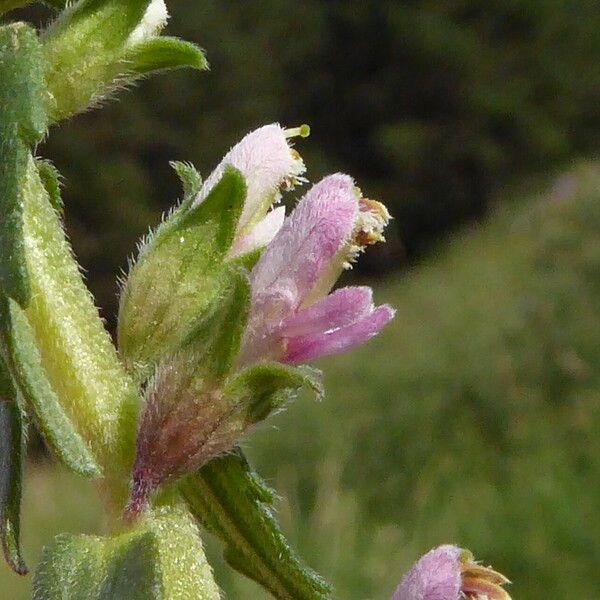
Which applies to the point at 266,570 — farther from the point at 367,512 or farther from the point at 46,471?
the point at 46,471

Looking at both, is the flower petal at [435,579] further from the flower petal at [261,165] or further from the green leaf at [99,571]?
the flower petal at [261,165]

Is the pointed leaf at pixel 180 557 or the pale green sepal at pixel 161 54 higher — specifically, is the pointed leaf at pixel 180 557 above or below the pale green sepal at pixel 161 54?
below

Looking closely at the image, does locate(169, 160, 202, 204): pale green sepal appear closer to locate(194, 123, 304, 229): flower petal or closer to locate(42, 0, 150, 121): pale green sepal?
locate(194, 123, 304, 229): flower petal

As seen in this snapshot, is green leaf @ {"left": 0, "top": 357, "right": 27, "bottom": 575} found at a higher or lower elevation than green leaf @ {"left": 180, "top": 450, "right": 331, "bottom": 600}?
higher

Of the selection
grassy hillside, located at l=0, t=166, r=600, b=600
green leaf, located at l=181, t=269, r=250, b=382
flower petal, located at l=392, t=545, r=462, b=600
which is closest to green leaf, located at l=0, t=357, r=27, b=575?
green leaf, located at l=181, t=269, r=250, b=382

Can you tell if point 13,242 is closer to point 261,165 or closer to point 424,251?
point 261,165

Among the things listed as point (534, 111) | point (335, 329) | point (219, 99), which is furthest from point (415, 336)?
point (534, 111)

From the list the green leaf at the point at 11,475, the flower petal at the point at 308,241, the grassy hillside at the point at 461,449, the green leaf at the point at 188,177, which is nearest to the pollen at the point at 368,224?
the flower petal at the point at 308,241

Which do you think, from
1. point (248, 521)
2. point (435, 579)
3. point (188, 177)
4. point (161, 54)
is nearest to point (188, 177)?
point (188, 177)

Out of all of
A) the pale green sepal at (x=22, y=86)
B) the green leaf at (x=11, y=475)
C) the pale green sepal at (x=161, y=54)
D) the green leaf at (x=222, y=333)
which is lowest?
the green leaf at (x=11, y=475)
